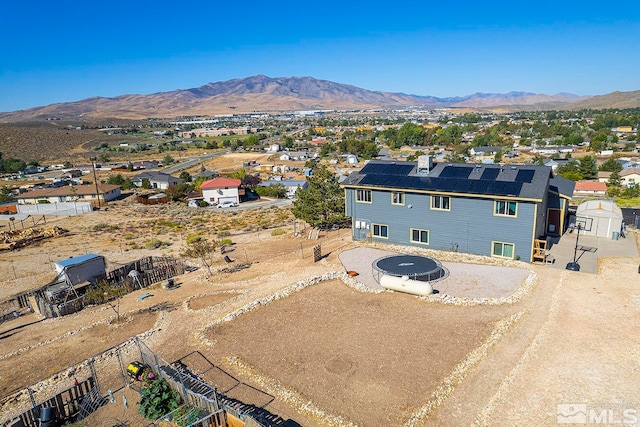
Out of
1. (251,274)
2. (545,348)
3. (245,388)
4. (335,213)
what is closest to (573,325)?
(545,348)

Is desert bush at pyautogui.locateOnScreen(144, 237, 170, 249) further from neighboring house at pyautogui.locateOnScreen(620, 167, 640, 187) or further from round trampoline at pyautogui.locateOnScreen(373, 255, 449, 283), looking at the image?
neighboring house at pyautogui.locateOnScreen(620, 167, 640, 187)

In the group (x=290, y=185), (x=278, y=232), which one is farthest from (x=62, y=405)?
(x=290, y=185)

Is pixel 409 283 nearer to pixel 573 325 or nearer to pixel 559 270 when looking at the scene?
pixel 573 325

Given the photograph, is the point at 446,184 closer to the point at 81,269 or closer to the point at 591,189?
the point at 81,269

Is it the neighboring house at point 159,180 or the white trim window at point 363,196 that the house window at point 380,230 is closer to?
the white trim window at point 363,196

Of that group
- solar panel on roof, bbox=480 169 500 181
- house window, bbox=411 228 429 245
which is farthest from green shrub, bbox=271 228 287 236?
solar panel on roof, bbox=480 169 500 181

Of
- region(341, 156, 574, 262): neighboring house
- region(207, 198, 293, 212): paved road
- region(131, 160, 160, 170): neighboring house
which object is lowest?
region(207, 198, 293, 212): paved road
